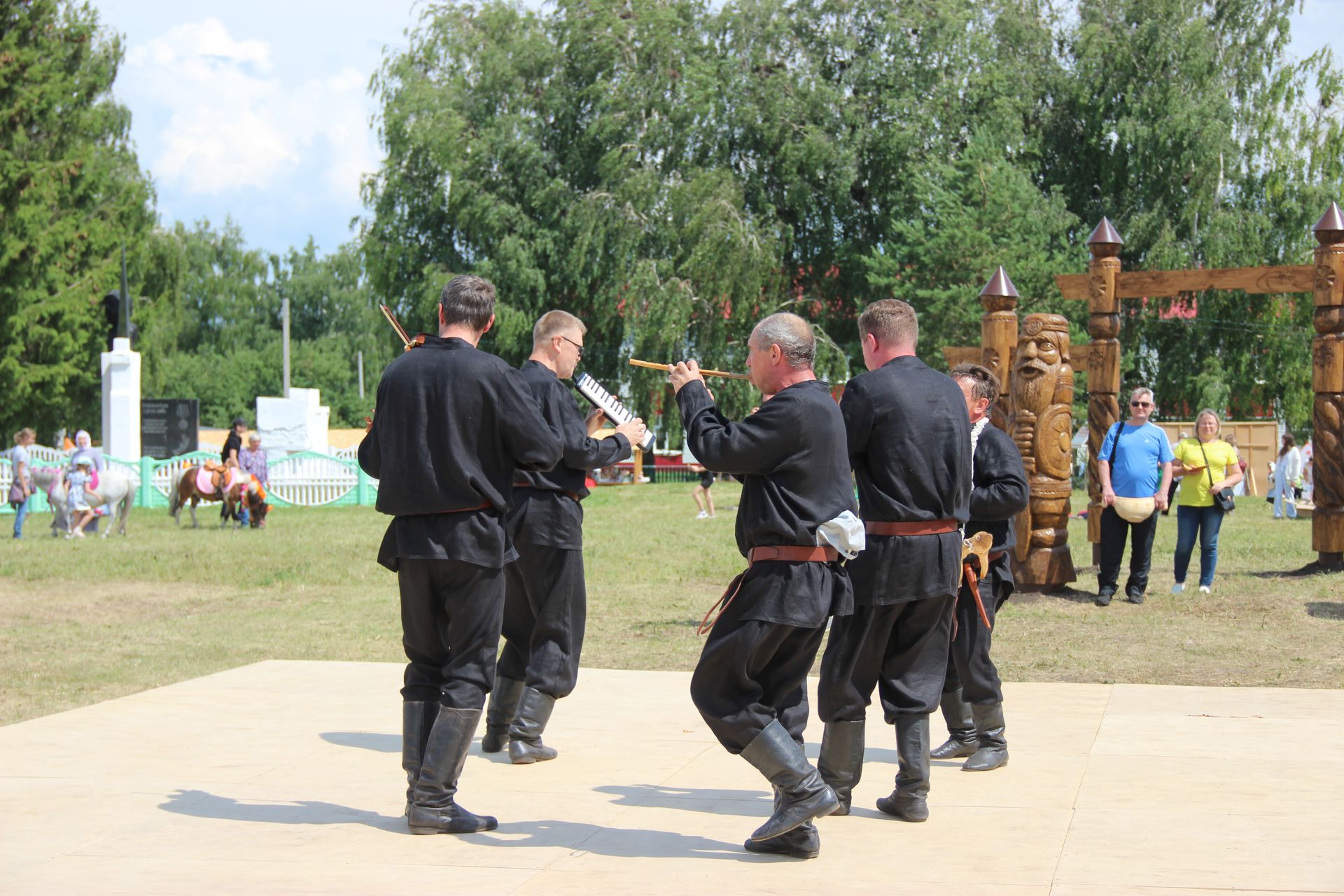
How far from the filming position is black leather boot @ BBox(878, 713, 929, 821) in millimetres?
5020

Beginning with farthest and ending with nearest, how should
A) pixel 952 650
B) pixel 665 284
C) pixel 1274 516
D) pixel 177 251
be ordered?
pixel 177 251, pixel 665 284, pixel 1274 516, pixel 952 650

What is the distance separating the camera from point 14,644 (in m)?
10.0

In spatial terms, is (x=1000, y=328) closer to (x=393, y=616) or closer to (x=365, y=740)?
(x=393, y=616)

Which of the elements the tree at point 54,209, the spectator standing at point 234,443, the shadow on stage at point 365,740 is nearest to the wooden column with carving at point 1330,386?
the shadow on stage at point 365,740

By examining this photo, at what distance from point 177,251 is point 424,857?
133 ft

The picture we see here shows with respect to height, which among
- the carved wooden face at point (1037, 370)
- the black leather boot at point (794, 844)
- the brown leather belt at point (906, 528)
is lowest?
the black leather boot at point (794, 844)

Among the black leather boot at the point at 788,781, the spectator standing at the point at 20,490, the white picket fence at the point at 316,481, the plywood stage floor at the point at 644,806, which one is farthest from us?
the white picket fence at the point at 316,481

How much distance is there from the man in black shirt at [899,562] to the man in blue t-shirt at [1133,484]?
6528 millimetres

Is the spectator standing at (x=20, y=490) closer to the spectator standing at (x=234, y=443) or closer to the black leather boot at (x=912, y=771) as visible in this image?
the spectator standing at (x=234, y=443)

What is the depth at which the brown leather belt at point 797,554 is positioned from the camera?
4625mm

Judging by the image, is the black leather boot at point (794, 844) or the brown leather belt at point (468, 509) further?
the brown leather belt at point (468, 509)

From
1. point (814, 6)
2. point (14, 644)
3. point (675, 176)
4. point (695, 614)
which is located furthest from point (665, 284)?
point (14, 644)

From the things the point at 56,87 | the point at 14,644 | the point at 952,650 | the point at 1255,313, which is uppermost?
the point at 56,87

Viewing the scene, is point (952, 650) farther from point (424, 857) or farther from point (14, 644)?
point (14, 644)
